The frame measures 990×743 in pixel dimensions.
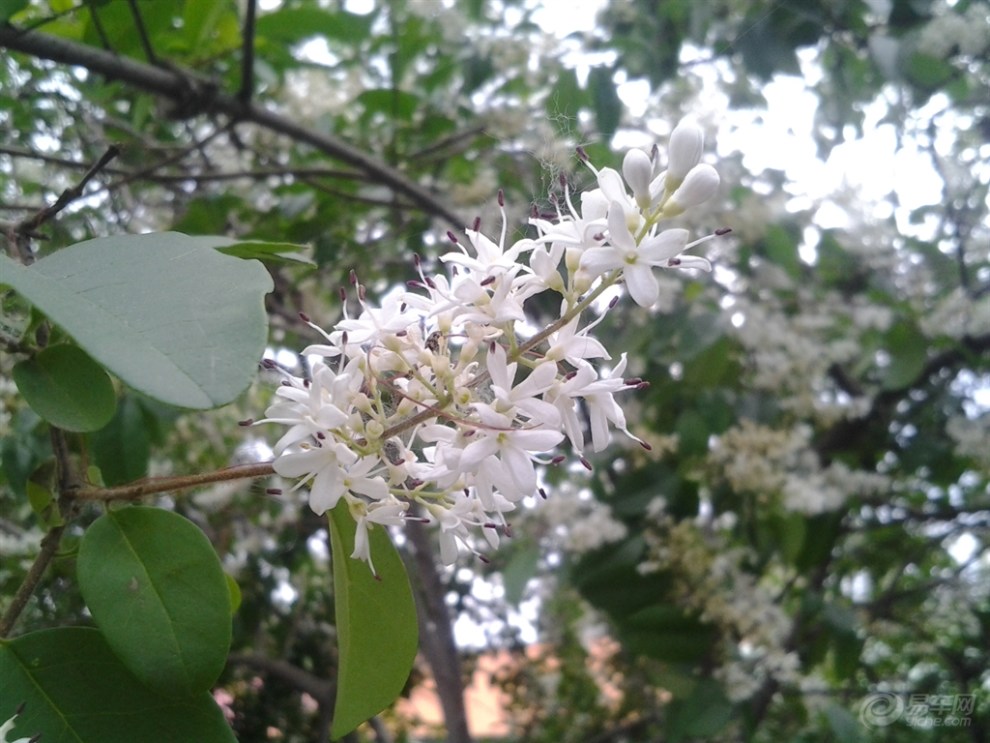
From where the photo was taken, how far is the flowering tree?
1.95 ft

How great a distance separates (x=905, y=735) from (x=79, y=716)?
242 centimetres

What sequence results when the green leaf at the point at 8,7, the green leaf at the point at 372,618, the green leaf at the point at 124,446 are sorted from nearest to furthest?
the green leaf at the point at 372,618
the green leaf at the point at 8,7
the green leaf at the point at 124,446

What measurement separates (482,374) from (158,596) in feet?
0.91

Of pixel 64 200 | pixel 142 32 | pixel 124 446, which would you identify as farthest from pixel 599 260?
pixel 142 32

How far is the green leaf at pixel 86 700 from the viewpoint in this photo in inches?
23.2

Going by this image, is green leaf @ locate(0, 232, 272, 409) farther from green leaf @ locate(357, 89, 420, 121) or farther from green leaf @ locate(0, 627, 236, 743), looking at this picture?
green leaf @ locate(357, 89, 420, 121)

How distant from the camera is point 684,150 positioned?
58 cm

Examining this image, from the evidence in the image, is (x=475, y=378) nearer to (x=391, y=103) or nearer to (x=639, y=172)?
(x=639, y=172)

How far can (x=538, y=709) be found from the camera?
2762 mm

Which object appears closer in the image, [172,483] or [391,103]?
[172,483]

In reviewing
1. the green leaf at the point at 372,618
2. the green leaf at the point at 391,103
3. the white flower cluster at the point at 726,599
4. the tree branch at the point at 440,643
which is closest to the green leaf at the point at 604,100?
the green leaf at the point at 391,103

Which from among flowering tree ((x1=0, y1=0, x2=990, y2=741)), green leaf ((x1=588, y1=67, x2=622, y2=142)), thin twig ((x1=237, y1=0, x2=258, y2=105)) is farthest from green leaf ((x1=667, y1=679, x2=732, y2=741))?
thin twig ((x1=237, y1=0, x2=258, y2=105))

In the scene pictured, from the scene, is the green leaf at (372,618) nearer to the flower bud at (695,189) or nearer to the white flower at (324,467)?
the white flower at (324,467)

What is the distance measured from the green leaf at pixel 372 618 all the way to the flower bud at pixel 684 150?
1.18 feet
